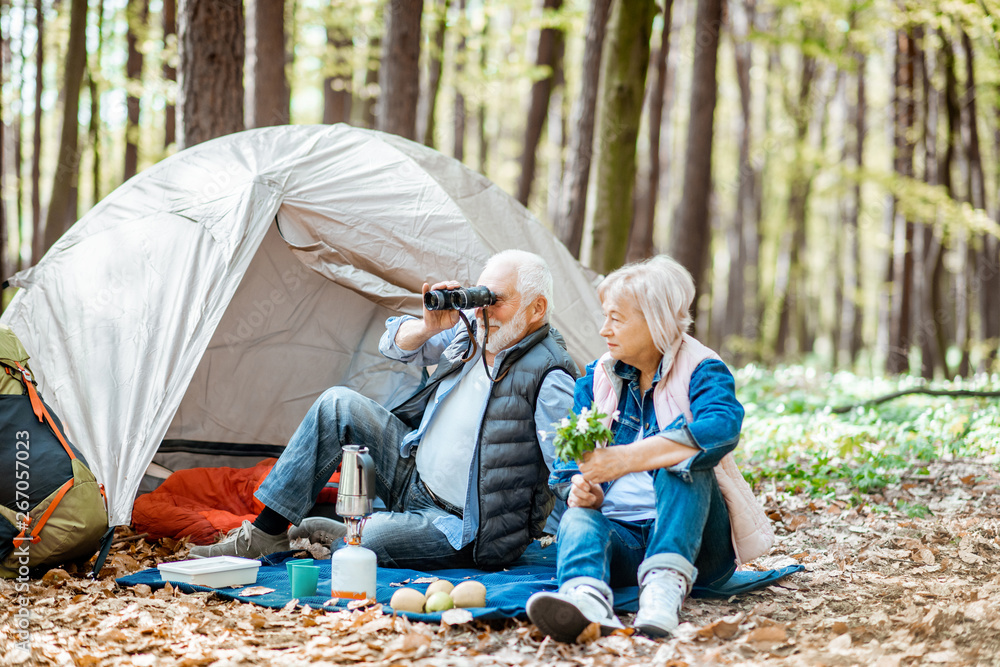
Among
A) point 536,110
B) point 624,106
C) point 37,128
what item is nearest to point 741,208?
point 536,110

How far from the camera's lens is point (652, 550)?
2234mm

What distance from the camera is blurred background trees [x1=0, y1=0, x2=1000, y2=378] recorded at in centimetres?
597

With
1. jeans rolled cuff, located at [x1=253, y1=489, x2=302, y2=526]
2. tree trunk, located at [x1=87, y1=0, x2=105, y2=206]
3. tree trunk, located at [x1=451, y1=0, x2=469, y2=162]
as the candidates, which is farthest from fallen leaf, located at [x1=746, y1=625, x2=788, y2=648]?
tree trunk, located at [x1=87, y1=0, x2=105, y2=206]

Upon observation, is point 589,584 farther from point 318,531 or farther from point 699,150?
point 699,150

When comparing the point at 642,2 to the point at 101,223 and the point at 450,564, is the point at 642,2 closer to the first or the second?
the point at 101,223

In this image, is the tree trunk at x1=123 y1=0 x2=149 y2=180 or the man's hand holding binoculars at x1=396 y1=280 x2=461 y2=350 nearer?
the man's hand holding binoculars at x1=396 y1=280 x2=461 y2=350

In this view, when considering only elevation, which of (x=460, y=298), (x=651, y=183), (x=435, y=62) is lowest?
(x=460, y=298)

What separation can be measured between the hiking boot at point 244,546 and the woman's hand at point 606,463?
1.27 metres

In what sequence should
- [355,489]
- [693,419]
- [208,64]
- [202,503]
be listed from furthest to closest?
[208,64] → [202,503] → [355,489] → [693,419]

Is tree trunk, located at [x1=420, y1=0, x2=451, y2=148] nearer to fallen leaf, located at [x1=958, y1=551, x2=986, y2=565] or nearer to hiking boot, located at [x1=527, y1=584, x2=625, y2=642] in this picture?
fallen leaf, located at [x1=958, y1=551, x2=986, y2=565]

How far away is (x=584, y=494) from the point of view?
2.33 m

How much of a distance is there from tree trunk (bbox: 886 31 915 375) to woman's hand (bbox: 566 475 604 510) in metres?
7.67

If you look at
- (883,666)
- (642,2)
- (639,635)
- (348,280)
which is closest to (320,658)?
(639,635)

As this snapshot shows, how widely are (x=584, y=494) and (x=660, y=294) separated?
0.61m
